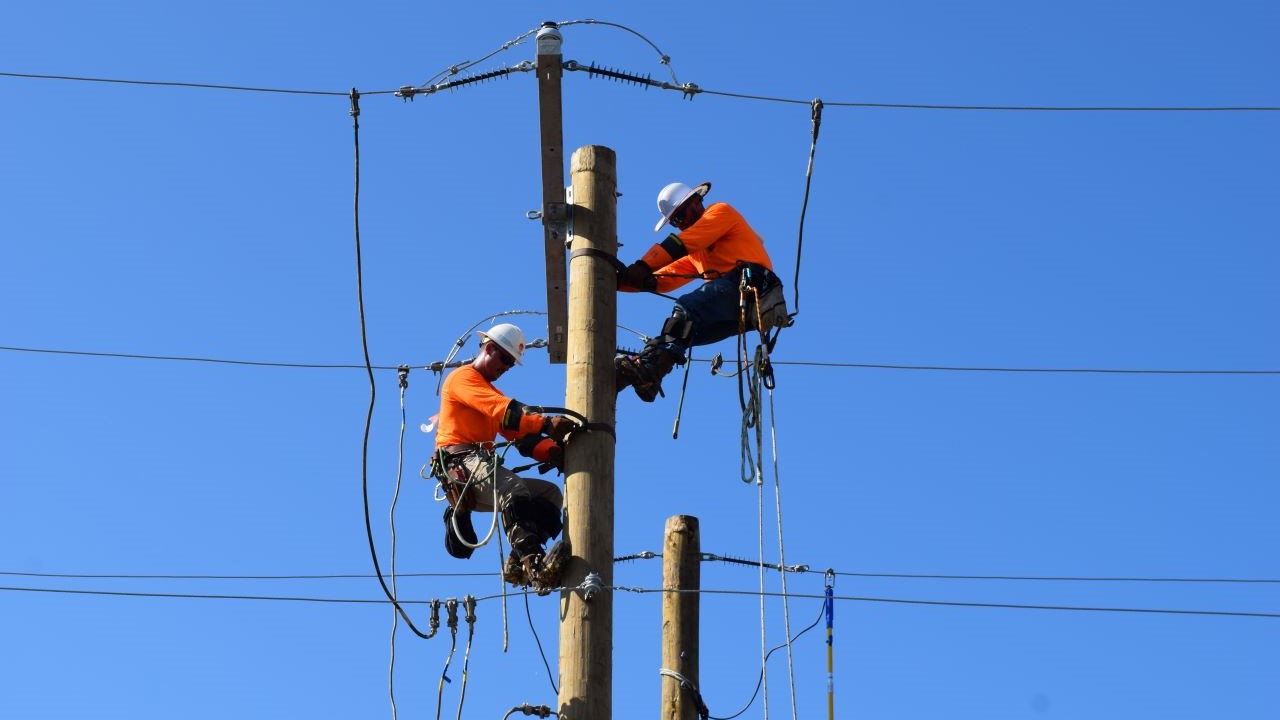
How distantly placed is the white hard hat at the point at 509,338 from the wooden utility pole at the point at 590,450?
2.60ft

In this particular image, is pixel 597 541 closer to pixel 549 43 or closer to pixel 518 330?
pixel 518 330

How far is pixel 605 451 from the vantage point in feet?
26.0

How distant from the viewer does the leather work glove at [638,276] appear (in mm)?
8641

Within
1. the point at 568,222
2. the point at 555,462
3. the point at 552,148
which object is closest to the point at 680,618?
the point at 555,462

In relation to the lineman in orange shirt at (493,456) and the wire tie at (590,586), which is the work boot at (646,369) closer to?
the lineman in orange shirt at (493,456)

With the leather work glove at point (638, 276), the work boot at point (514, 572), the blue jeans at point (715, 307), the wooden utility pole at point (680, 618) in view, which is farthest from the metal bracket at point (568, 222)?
the wooden utility pole at point (680, 618)

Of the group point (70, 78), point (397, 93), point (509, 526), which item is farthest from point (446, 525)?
point (70, 78)

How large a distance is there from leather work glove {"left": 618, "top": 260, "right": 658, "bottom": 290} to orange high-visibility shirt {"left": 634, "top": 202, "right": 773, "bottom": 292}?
0.27 meters

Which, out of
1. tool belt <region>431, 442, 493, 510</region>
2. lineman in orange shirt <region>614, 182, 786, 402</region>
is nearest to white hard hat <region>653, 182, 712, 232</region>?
lineman in orange shirt <region>614, 182, 786, 402</region>

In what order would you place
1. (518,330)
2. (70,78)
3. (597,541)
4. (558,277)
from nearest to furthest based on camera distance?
(597,541) < (558,277) < (518,330) < (70,78)

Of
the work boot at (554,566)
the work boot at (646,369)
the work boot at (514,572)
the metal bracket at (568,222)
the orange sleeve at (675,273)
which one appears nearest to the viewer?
the work boot at (554,566)

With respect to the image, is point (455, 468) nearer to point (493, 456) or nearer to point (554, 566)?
point (493, 456)

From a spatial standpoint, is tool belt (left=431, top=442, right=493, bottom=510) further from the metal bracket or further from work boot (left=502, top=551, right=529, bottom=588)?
the metal bracket

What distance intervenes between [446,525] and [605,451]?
1.18 meters
